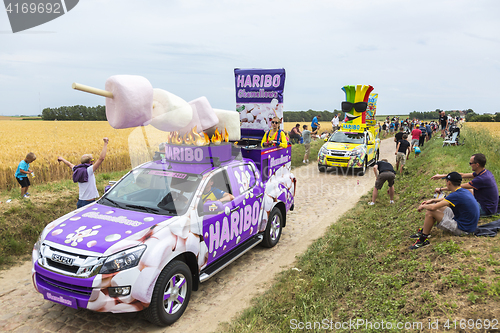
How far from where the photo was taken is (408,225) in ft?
22.0

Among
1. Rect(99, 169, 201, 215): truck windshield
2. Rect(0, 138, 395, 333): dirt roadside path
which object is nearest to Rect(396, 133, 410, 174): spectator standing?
Rect(0, 138, 395, 333): dirt roadside path

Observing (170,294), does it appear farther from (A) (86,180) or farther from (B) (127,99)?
(A) (86,180)

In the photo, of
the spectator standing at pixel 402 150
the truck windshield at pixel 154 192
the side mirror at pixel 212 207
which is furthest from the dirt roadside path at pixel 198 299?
the spectator standing at pixel 402 150

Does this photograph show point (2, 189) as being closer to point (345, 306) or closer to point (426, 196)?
point (345, 306)

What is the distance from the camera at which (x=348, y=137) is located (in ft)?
50.0

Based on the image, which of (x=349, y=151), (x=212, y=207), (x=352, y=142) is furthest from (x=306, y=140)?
(x=212, y=207)

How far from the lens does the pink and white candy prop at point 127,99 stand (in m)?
3.53

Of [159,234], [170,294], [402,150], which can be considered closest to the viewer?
[159,234]

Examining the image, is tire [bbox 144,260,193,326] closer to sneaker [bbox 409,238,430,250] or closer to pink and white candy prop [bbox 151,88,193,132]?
pink and white candy prop [bbox 151,88,193,132]

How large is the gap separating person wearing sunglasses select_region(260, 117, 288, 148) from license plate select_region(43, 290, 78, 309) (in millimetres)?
4993

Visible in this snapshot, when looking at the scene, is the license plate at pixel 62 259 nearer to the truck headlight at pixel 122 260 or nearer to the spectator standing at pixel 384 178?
the truck headlight at pixel 122 260

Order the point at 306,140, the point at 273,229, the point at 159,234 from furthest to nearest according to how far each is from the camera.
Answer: the point at 306,140, the point at 273,229, the point at 159,234

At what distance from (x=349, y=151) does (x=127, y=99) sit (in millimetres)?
12041

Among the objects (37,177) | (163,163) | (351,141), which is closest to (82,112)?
(37,177)
